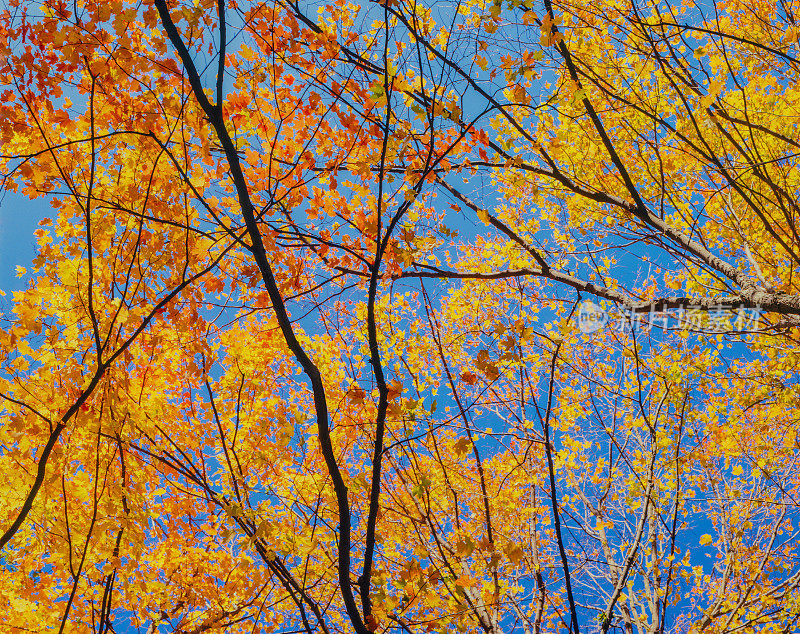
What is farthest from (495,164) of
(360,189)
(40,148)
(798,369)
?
(798,369)

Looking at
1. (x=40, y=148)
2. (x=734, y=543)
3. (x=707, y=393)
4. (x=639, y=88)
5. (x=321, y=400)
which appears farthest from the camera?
(x=707, y=393)

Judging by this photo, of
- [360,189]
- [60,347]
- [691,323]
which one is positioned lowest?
[60,347]

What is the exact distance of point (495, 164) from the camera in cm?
388

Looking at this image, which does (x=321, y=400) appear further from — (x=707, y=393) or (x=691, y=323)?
(x=707, y=393)

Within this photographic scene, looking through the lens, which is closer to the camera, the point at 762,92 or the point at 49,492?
the point at 49,492

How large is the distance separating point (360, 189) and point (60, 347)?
2.51 metres

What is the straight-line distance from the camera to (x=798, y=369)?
5121mm

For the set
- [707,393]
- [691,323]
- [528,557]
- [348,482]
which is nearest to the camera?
[348,482]

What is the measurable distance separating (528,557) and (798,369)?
3278 millimetres

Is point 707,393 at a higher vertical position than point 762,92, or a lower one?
lower

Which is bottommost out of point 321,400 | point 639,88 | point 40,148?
point 321,400

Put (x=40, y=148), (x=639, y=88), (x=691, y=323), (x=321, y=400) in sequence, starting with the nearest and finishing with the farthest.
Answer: (x=321, y=400)
(x=40, y=148)
(x=691, y=323)
(x=639, y=88)

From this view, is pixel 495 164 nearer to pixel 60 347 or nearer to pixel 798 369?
pixel 60 347

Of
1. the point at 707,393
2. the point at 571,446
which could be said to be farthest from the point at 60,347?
the point at 707,393
